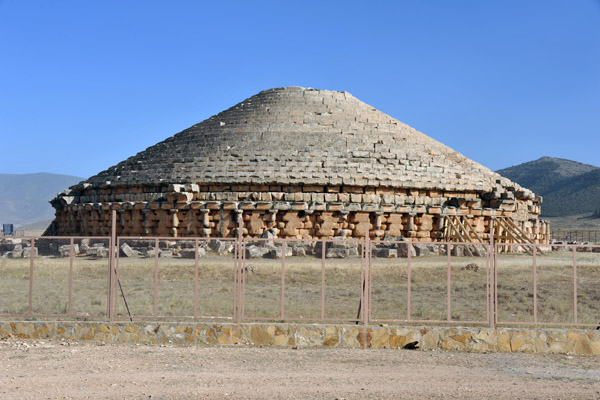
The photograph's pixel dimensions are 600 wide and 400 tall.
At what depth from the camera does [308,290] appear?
18.7 meters

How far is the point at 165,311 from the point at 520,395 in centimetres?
824

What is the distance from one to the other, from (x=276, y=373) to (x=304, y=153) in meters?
23.0

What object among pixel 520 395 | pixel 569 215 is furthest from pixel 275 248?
pixel 569 215

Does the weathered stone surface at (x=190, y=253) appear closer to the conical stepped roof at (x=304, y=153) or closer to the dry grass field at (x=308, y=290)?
the dry grass field at (x=308, y=290)

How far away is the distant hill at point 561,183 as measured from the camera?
390ft

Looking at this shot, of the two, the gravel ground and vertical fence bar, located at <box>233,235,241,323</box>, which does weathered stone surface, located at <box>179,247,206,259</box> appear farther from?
the gravel ground

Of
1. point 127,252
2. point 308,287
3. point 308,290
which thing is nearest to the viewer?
point 308,290

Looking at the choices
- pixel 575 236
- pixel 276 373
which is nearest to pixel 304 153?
pixel 276 373

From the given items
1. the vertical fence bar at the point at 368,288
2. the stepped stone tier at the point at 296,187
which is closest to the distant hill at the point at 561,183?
the stepped stone tier at the point at 296,187

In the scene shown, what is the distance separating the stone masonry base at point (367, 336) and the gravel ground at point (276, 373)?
313 millimetres

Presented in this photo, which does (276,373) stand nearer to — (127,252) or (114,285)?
(114,285)

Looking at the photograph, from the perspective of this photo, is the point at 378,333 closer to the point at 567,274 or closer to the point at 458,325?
the point at 458,325

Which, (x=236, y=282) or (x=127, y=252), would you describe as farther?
(x=127, y=252)

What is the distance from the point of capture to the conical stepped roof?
1262 inches
